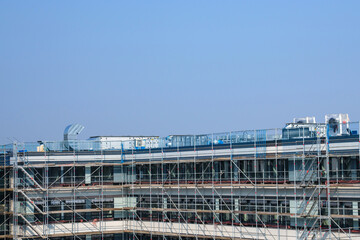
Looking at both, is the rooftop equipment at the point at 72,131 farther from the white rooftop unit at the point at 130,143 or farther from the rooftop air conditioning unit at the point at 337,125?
the rooftop air conditioning unit at the point at 337,125

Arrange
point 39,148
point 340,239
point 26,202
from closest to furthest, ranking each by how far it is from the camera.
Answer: point 340,239, point 26,202, point 39,148

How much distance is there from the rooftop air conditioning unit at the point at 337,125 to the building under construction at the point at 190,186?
0.09 meters

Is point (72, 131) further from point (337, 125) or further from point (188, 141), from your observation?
point (337, 125)

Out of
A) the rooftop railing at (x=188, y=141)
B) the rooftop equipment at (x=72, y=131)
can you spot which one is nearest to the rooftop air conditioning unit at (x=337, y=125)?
the rooftop railing at (x=188, y=141)

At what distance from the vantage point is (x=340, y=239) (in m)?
45.9

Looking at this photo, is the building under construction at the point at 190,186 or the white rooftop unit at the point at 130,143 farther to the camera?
the white rooftop unit at the point at 130,143

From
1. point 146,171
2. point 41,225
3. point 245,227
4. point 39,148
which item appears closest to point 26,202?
point 41,225

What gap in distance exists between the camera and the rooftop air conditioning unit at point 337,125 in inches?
1916

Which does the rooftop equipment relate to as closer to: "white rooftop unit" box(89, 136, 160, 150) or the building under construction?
the building under construction

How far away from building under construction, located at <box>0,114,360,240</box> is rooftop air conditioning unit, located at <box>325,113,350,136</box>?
0.28 feet

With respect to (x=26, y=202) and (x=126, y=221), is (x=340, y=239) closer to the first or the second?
(x=126, y=221)

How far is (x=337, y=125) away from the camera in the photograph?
49250mm

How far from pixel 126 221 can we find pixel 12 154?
11.8 meters

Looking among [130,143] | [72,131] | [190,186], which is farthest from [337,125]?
[72,131]
